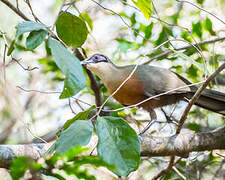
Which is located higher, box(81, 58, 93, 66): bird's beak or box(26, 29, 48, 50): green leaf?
box(26, 29, 48, 50): green leaf

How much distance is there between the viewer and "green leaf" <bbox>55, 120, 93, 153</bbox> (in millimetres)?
1303

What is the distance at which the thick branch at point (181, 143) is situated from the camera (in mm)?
2582

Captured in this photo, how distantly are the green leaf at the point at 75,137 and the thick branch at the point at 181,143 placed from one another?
49.6 inches

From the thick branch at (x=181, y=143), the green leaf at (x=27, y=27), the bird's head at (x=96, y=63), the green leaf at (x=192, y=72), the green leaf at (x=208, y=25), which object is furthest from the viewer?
the green leaf at (x=192, y=72)

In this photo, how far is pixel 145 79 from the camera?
3.49 m

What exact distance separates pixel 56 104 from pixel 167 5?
2578 mm

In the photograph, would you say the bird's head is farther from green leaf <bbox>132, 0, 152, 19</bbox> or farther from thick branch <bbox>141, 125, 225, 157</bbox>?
green leaf <bbox>132, 0, 152, 19</bbox>

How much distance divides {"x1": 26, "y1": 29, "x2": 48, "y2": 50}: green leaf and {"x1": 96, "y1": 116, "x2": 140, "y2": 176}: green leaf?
0.41 metres

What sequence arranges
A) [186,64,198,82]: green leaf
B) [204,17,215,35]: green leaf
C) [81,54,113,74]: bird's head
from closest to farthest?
[81,54,113,74]: bird's head
[204,17,215,35]: green leaf
[186,64,198,82]: green leaf

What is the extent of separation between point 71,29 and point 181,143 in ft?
4.15

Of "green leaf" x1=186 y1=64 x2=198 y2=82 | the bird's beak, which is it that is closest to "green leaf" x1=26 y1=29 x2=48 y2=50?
the bird's beak

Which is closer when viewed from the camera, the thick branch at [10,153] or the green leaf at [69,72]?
the green leaf at [69,72]

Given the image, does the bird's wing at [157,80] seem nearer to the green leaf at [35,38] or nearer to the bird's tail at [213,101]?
the bird's tail at [213,101]

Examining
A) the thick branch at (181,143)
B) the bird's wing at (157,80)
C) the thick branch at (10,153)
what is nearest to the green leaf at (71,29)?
the thick branch at (10,153)
